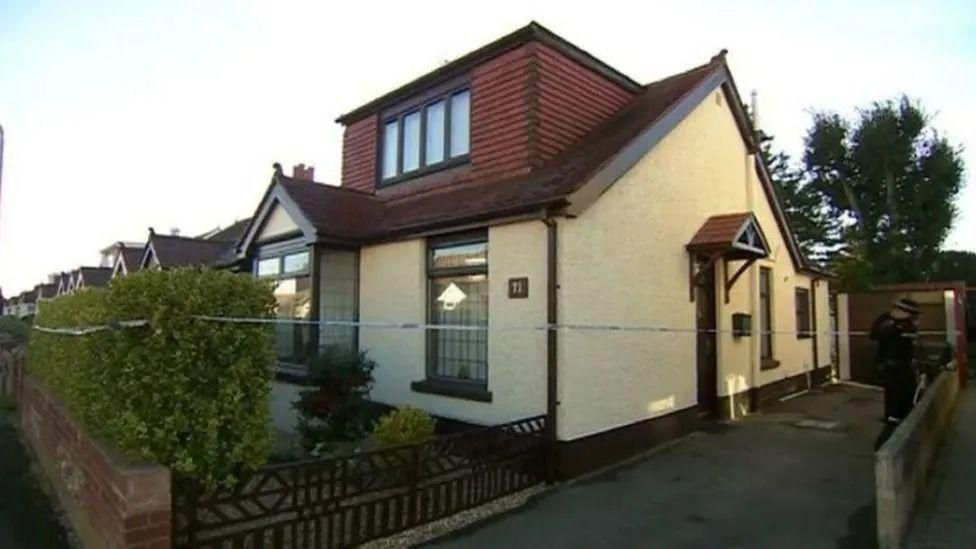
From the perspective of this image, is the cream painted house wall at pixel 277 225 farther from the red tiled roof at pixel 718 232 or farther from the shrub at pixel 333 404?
the red tiled roof at pixel 718 232

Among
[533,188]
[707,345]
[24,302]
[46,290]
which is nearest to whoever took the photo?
[533,188]

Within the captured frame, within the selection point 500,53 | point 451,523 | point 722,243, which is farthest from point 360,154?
point 451,523

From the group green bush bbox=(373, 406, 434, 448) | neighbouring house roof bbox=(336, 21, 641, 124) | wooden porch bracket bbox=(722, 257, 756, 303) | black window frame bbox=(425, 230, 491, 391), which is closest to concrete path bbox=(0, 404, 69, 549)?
green bush bbox=(373, 406, 434, 448)

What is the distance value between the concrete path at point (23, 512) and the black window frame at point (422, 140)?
727cm

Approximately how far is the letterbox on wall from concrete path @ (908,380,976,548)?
3315mm

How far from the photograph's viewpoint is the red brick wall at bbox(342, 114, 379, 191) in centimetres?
1245

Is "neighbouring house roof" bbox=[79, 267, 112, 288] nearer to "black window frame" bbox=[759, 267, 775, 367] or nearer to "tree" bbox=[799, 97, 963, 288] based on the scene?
"black window frame" bbox=[759, 267, 775, 367]

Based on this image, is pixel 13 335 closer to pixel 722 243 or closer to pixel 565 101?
pixel 565 101

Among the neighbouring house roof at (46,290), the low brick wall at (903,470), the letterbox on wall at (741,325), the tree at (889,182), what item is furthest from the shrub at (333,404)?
the neighbouring house roof at (46,290)

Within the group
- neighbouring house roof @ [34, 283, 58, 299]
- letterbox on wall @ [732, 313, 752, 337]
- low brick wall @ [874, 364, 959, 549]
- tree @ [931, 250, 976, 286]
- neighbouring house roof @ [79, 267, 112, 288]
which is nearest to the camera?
low brick wall @ [874, 364, 959, 549]

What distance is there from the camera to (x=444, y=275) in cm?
894

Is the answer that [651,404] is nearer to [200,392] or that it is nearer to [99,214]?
[200,392]

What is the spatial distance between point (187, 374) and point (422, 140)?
7.61 m

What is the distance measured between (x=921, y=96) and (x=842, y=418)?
2305cm
